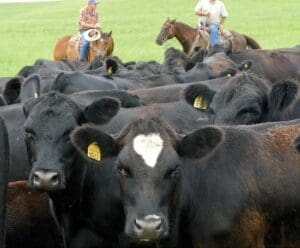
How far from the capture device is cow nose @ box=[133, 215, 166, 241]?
4789mm

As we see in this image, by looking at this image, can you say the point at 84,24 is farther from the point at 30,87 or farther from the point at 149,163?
the point at 149,163

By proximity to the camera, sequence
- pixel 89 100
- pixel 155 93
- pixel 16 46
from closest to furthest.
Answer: pixel 89 100
pixel 155 93
pixel 16 46

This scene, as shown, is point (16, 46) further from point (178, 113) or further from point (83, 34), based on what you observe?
point (178, 113)

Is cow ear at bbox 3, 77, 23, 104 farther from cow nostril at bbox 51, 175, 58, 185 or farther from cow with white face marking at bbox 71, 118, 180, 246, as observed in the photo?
cow with white face marking at bbox 71, 118, 180, 246

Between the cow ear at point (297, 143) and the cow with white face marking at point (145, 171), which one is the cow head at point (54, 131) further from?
the cow ear at point (297, 143)

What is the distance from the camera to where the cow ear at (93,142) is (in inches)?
210

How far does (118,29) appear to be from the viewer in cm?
4259

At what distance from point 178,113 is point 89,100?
2.83ft

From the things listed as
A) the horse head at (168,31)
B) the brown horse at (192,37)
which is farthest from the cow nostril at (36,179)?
the horse head at (168,31)

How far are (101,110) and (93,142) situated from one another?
1106 millimetres

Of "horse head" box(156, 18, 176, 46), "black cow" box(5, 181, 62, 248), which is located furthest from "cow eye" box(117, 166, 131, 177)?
"horse head" box(156, 18, 176, 46)

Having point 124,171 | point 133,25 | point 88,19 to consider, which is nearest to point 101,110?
point 124,171

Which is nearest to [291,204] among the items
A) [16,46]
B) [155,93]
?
[155,93]

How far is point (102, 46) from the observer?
2156cm
